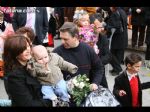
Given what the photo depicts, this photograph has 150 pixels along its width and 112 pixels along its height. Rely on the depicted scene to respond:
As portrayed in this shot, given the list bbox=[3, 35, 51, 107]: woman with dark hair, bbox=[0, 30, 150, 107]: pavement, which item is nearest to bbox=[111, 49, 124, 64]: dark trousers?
bbox=[0, 30, 150, 107]: pavement

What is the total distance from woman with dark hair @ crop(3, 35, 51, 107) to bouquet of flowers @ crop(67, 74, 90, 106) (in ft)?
1.13

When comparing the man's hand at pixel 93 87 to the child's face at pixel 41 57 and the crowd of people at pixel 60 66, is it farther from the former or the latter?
the child's face at pixel 41 57

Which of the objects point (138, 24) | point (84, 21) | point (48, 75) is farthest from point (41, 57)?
point (138, 24)

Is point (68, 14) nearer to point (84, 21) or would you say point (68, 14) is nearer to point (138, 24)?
point (138, 24)

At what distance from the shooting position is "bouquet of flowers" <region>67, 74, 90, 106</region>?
A: 4.01m

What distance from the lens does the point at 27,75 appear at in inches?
145

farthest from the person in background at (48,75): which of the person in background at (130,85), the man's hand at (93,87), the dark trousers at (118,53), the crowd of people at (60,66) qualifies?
the dark trousers at (118,53)

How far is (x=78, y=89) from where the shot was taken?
403 cm

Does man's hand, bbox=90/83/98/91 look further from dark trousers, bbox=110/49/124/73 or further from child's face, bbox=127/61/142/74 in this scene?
dark trousers, bbox=110/49/124/73

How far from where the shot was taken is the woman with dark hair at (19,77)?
359 cm

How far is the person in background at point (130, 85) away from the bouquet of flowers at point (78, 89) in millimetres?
761
